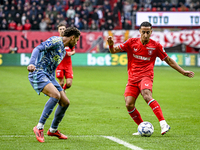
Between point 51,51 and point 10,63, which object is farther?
point 10,63

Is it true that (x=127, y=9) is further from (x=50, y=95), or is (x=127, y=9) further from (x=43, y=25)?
(x=50, y=95)

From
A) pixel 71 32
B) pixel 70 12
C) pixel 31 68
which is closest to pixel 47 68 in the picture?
pixel 31 68

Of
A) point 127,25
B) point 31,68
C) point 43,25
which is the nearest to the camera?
point 31,68

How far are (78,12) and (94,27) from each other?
2408 millimetres

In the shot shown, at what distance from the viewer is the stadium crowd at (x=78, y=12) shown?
28.0 metres

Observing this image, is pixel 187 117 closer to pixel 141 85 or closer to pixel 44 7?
pixel 141 85

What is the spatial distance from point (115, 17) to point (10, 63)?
8886mm

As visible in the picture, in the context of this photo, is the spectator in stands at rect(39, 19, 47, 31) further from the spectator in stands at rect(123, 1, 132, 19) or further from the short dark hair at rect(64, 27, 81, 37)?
the short dark hair at rect(64, 27, 81, 37)

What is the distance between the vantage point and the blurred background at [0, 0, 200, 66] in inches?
1093

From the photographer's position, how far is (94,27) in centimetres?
2827

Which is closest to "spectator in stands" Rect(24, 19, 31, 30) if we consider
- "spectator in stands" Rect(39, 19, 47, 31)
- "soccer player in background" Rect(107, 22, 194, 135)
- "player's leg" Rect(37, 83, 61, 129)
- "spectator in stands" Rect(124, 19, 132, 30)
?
"spectator in stands" Rect(39, 19, 47, 31)

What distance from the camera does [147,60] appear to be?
22.9ft

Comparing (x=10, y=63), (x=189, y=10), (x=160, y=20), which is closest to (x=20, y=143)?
(x=10, y=63)

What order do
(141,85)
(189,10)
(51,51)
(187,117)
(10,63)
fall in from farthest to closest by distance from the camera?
(189,10), (10,63), (187,117), (141,85), (51,51)
